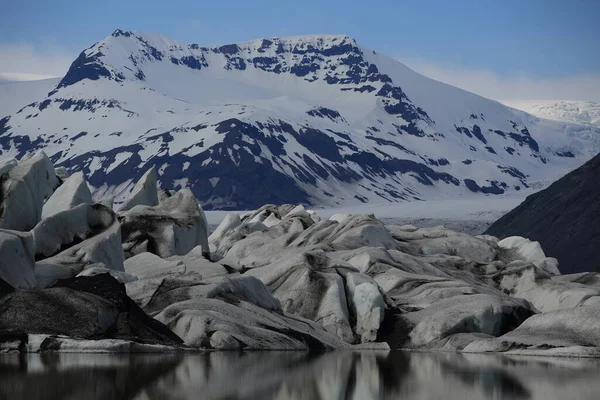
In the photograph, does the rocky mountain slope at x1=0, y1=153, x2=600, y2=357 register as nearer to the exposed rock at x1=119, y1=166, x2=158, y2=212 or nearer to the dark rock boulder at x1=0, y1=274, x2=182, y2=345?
the dark rock boulder at x1=0, y1=274, x2=182, y2=345

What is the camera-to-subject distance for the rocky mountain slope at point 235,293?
33594 mm

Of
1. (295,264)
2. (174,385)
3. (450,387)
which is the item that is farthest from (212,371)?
(295,264)

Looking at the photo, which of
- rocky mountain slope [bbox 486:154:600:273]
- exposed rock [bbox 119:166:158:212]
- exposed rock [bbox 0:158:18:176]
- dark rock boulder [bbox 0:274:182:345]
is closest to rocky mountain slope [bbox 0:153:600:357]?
dark rock boulder [bbox 0:274:182:345]

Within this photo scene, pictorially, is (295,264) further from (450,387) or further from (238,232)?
(238,232)

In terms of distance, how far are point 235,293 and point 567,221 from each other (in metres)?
117

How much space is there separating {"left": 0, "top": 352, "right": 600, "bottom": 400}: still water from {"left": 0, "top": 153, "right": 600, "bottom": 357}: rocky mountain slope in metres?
1.74

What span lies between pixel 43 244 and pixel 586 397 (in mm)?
25170

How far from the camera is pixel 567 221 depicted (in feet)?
497

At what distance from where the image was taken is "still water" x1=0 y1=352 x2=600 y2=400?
25203 mm

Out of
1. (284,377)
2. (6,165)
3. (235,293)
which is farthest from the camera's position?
A: (6,165)

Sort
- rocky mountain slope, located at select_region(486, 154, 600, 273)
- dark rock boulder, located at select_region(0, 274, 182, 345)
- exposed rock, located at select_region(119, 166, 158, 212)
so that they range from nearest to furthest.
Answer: dark rock boulder, located at select_region(0, 274, 182, 345) → exposed rock, located at select_region(119, 166, 158, 212) → rocky mountain slope, located at select_region(486, 154, 600, 273)

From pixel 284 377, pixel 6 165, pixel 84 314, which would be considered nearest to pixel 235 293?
pixel 84 314

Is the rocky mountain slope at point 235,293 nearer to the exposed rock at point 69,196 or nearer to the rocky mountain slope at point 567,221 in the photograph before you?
the exposed rock at point 69,196

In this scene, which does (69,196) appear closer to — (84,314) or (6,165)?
(6,165)
